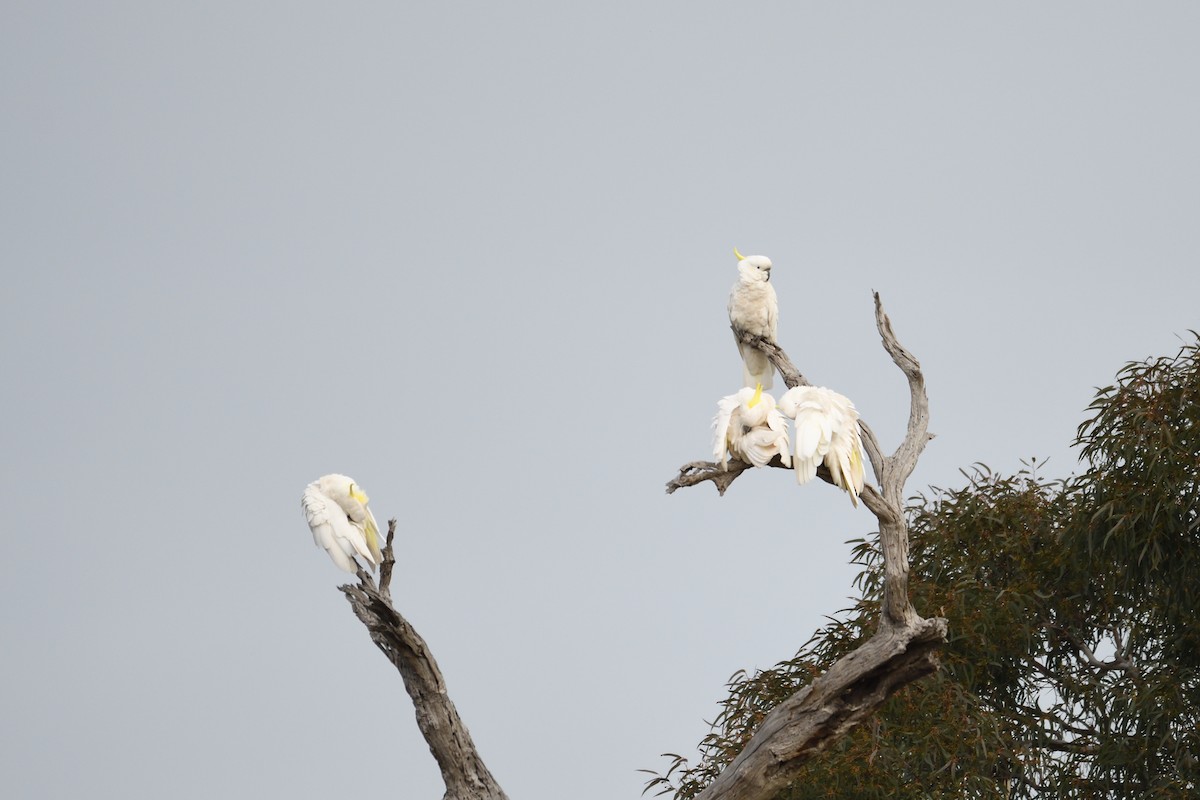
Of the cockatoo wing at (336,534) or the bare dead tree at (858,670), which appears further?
the cockatoo wing at (336,534)

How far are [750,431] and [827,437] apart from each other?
10.0 inches

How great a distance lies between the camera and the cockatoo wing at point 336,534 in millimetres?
6543

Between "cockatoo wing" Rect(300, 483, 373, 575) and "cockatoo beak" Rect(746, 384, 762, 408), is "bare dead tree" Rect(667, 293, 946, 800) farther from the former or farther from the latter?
"cockatoo wing" Rect(300, 483, 373, 575)

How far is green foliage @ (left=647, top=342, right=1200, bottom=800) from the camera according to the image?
726 cm

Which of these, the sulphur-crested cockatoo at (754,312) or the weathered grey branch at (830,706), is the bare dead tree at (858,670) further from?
the sulphur-crested cockatoo at (754,312)

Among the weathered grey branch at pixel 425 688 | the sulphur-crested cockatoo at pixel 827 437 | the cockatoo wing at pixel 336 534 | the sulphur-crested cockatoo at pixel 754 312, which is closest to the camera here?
the sulphur-crested cockatoo at pixel 827 437

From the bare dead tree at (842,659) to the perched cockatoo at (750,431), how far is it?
58 mm

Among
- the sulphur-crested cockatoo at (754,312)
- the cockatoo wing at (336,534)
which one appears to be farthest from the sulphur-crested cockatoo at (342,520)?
the sulphur-crested cockatoo at (754,312)

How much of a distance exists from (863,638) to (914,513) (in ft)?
3.25

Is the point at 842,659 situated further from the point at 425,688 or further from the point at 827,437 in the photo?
the point at 425,688

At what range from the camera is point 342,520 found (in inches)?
261

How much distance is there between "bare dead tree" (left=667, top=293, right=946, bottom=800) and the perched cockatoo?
6 centimetres

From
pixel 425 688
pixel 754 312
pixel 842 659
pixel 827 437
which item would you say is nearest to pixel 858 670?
pixel 842 659

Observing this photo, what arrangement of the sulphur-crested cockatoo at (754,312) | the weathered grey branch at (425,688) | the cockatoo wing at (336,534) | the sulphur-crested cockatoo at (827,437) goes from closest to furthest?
the sulphur-crested cockatoo at (827,437) < the weathered grey branch at (425,688) < the cockatoo wing at (336,534) < the sulphur-crested cockatoo at (754,312)
